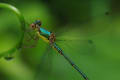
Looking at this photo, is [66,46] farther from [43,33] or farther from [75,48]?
[43,33]

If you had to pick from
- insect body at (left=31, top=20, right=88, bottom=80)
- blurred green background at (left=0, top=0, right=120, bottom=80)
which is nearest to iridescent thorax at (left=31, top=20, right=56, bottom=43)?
insect body at (left=31, top=20, right=88, bottom=80)

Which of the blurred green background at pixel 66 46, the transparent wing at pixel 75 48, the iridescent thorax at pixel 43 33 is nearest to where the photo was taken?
the iridescent thorax at pixel 43 33

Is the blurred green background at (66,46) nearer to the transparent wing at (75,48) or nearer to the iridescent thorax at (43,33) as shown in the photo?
the transparent wing at (75,48)

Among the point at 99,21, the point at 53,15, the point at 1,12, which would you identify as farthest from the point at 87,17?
the point at 1,12

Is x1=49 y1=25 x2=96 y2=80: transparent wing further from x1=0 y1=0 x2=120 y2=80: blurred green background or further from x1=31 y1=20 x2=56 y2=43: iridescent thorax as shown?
x1=31 y1=20 x2=56 y2=43: iridescent thorax

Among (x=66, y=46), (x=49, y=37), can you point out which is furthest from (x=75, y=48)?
(x=49, y=37)

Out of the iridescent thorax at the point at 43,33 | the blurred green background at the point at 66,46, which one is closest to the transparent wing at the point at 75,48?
the blurred green background at the point at 66,46

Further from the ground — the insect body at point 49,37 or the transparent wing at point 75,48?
the transparent wing at point 75,48

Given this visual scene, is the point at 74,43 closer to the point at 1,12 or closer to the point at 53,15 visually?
the point at 53,15

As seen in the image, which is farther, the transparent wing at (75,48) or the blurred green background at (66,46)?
the transparent wing at (75,48)
